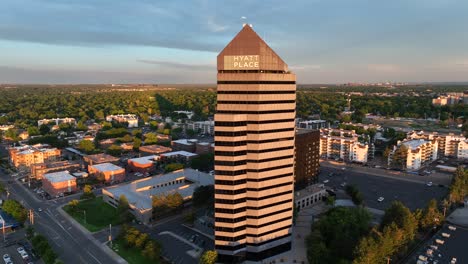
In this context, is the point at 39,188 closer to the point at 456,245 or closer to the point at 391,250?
the point at 391,250

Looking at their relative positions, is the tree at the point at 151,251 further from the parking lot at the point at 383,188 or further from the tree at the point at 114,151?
the tree at the point at 114,151

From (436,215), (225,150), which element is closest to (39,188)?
(225,150)

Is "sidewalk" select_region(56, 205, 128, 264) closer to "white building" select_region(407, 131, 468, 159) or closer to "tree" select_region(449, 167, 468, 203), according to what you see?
"tree" select_region(449, 167, 468, 203)

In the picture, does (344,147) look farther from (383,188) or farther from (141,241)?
(141,241)

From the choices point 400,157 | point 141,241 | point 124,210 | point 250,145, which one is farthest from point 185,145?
point 250,145

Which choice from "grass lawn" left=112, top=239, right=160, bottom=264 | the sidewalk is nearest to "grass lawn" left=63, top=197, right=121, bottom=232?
the sidewalk

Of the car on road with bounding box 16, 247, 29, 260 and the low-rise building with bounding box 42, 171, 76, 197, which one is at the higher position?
the low-rise building with bounding box 42, 171, 76, 197

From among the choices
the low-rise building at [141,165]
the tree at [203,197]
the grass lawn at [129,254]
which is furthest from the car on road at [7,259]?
the low-rise building at [141,165]
